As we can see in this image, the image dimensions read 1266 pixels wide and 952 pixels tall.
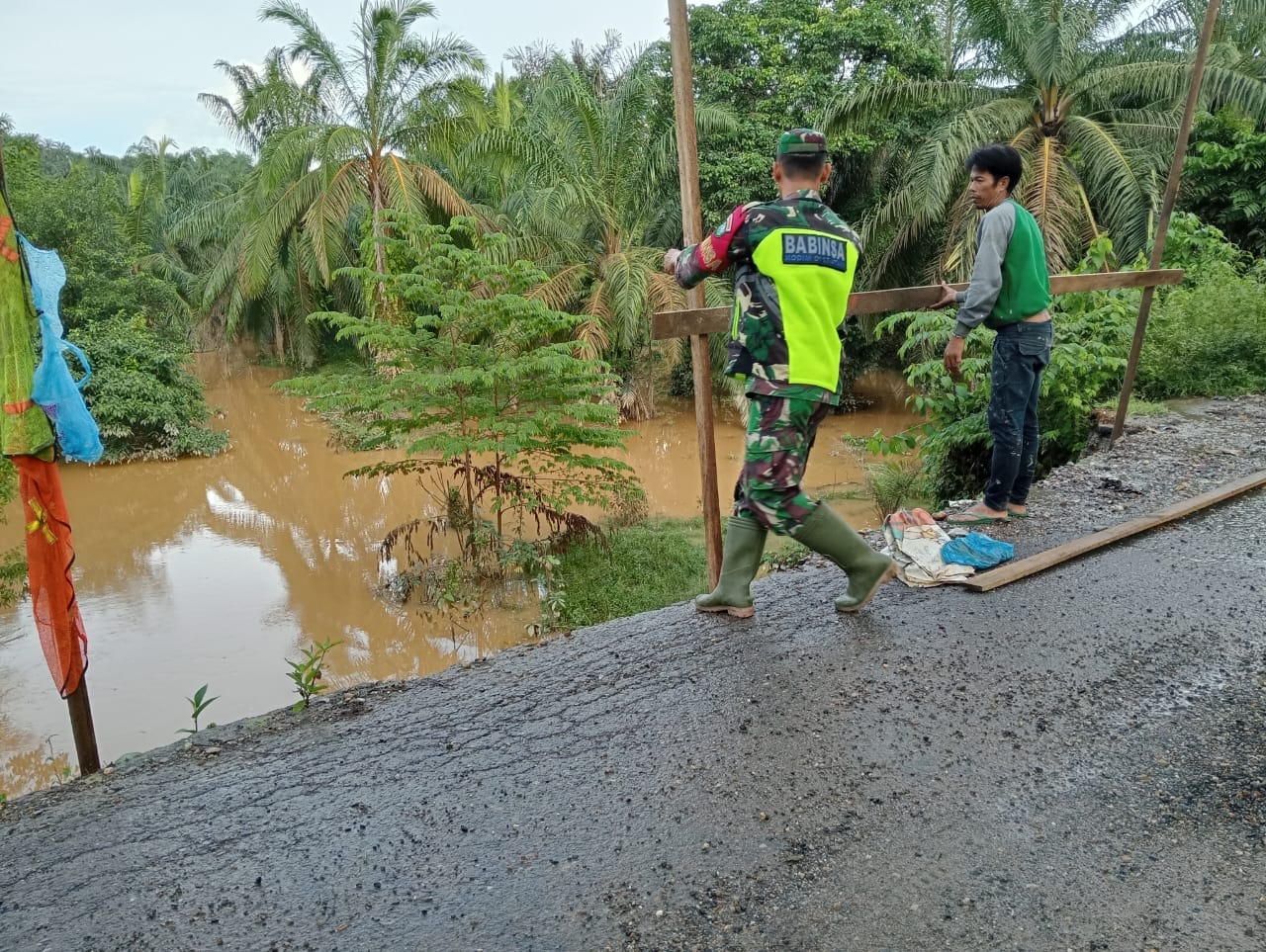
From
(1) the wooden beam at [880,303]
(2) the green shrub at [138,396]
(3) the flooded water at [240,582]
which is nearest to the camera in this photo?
(1) the wooden beam at [880,303]

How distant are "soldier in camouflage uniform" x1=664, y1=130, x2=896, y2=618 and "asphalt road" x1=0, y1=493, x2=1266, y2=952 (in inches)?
26.1

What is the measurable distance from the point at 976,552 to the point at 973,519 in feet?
2.08

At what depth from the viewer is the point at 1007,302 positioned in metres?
4.12

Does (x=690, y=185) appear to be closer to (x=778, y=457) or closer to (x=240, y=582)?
(x=778, y=457)

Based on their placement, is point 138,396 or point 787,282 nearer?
point 787,282

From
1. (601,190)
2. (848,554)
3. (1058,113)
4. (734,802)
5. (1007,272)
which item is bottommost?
(734,802)

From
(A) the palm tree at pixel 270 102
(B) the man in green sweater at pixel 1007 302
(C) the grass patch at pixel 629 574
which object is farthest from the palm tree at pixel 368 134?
(B) the man in green sweater at pixel 1007 302

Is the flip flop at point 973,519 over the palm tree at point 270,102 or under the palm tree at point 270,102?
under

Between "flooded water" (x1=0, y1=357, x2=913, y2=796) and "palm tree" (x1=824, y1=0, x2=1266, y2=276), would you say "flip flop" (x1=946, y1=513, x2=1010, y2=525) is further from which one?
"palm tree" (x1=824, y1=0, x2=1266, y2=276)

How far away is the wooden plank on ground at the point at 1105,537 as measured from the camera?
3.95 metres

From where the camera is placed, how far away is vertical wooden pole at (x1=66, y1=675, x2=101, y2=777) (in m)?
3.03

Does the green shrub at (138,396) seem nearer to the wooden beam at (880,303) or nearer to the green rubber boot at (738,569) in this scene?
the wooden beam at (880,303)

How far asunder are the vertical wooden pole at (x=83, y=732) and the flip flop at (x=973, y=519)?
396 cm

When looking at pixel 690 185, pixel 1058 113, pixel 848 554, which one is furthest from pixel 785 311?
pixel 1058 113
